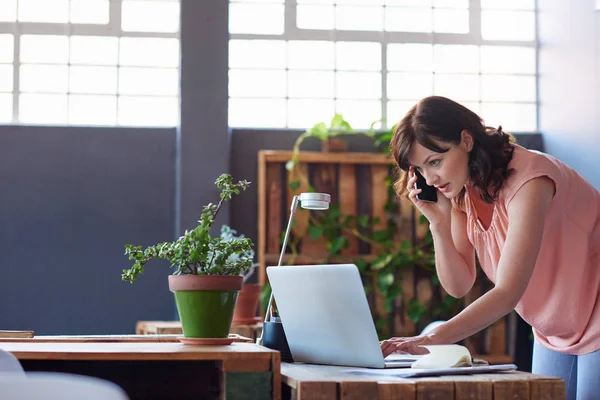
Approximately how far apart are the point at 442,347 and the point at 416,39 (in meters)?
4.96

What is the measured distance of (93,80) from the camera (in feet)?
20.7

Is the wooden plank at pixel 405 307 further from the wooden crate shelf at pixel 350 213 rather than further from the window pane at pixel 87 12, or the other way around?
the window pane at pixel 87 12

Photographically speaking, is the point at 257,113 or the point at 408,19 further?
the point at 408,19

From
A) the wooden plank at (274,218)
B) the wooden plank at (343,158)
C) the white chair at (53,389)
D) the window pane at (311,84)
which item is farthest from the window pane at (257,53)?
the white chair at (53,389)

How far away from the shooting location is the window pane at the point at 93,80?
6.30m

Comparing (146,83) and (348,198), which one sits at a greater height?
(146,83)

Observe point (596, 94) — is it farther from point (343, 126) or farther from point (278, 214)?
point (278, 214)

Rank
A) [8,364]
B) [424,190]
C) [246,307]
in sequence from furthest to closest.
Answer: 1. [246,307]
2. [424,190]
3. [8,364]

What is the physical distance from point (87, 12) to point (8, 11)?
1.85ft

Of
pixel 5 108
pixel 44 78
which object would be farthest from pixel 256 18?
pixel 5 108

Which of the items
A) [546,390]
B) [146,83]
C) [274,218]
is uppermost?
[146,83]

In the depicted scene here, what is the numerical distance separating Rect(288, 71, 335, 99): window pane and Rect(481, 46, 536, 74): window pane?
1.22 metres

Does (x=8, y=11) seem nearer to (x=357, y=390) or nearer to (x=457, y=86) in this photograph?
(x=457, y=86)

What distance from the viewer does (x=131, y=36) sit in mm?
6352
